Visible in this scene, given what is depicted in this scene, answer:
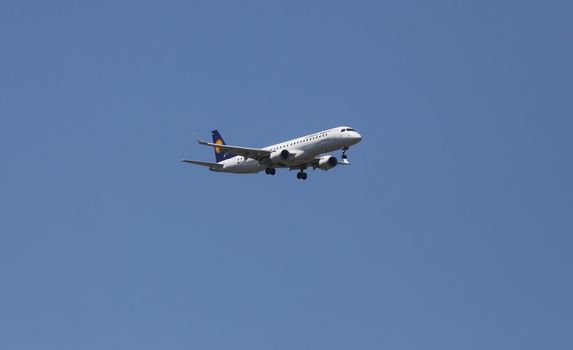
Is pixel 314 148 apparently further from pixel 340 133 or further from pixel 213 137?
pixel 213 137

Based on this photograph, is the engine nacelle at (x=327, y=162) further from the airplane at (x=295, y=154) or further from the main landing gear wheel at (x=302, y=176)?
the main landing gear wheel at (x=302, y=176)

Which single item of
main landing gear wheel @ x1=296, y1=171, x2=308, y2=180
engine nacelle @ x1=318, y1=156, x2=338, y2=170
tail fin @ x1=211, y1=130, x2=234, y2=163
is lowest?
main landing gear wheel @ x1=296, y1=171, x2=308, y2=180

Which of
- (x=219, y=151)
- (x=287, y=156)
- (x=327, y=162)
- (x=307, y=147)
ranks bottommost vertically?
(x=287, y=156)

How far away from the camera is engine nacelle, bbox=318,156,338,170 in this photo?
94562 mm

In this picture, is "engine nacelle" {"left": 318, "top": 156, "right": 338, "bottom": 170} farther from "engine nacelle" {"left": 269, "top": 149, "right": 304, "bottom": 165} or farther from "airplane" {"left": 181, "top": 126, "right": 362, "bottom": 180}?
"engine nacelle" {"left": 269, "top": 149, "right": 304, "bottom": 165}

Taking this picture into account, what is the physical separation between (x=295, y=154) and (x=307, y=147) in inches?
46.6

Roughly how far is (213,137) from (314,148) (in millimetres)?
21321

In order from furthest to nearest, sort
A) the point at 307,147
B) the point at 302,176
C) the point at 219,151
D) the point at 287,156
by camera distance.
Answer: the point at 219,151
the point at 302,176
the point at 287,156
the point at 307,147

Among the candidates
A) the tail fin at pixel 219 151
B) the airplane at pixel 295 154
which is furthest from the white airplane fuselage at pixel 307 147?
the tail fin at pixel 219 151

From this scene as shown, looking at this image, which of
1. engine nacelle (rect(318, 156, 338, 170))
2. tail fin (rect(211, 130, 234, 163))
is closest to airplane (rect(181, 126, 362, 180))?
engine nacelle (rect(318, 156, 338, 170))

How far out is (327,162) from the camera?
9450cm

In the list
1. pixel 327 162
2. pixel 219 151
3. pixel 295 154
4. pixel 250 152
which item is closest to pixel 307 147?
pixel 295 154

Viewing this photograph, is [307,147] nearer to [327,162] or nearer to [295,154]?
[295,154]

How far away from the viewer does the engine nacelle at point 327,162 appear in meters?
94.6
